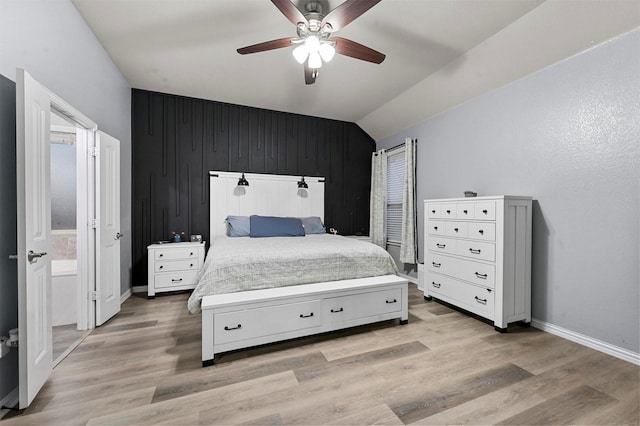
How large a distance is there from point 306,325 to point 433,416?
108 cm

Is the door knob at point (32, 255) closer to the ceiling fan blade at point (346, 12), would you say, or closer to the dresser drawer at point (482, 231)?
the ceiling fan blade at point (346, 12)

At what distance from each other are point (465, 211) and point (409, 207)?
4.32 ft

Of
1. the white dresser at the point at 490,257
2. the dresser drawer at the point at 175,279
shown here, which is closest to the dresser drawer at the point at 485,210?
the white dresser at the point at 490,257

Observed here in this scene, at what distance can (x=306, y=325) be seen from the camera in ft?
7.30

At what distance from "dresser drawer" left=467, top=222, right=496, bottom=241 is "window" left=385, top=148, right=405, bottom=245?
5.84 feet

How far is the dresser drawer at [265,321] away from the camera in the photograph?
1.96m

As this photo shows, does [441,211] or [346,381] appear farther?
[441,211]

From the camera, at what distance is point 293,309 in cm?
218

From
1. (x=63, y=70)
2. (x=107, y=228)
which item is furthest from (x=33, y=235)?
(x=63, y=70)

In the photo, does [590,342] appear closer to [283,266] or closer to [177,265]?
[283,266]

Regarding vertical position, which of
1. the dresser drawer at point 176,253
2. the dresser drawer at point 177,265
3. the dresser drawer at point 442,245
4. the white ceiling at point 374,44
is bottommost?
the dresser drawer at point 177,265

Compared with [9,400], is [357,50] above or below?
above

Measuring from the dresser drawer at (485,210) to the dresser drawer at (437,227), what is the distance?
1.47 feet

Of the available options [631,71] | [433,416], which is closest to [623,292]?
[631,71]
